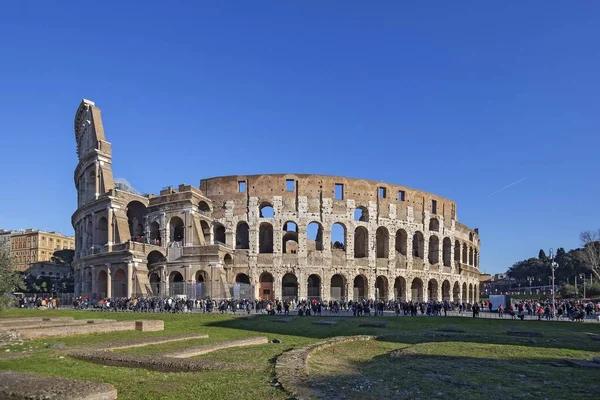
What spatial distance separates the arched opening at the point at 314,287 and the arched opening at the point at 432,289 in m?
12.0

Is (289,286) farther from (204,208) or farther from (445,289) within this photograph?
(445,289)

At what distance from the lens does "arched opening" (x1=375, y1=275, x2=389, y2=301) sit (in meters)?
46.9

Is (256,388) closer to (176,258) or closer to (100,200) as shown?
(176,258)

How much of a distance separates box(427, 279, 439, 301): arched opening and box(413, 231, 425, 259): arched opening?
2.93 meters

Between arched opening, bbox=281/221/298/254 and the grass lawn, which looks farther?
arched opening, bbox=281/221/298/254

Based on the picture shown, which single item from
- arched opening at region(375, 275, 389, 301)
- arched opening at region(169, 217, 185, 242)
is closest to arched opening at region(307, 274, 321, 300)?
arched opening at region(375, 275, 389, 301)

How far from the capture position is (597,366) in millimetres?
10438

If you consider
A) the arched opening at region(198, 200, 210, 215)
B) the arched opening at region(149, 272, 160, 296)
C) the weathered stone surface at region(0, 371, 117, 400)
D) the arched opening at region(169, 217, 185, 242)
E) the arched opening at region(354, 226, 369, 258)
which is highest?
the arched opening at region(198, 200, 210, 215)

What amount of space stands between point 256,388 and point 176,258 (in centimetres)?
3566

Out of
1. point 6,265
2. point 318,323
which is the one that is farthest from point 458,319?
point 6,265

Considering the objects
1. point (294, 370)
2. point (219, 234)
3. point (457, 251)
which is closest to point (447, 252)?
point (457, 251)

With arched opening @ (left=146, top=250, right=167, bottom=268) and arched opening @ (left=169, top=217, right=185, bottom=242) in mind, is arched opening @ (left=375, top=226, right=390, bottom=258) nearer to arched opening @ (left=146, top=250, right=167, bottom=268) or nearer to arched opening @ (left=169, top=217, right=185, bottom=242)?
arched opening @ (left=169, top=217, right=185, bottom=242)

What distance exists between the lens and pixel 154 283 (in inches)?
1662

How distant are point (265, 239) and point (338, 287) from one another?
29.9 ft
